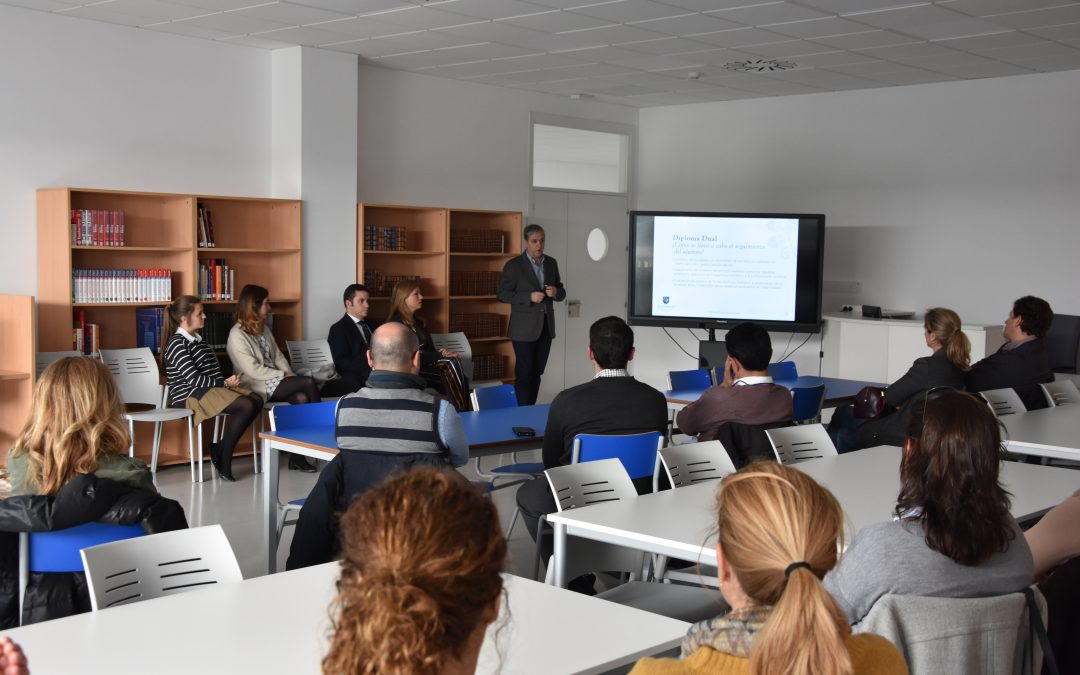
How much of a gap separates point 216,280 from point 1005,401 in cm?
533

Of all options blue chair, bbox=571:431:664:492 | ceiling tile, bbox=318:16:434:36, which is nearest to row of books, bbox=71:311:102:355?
ceiling tile, bbox=318:16:434:36

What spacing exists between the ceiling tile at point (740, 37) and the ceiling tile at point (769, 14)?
0.28 meters

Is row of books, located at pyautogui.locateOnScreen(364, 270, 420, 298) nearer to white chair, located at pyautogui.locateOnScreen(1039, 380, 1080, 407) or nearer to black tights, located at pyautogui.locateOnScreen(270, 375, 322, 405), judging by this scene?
black tights, located at pyautogui.locateOnScreen(270, 375, 322, 405)

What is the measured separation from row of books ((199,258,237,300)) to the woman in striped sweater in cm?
43

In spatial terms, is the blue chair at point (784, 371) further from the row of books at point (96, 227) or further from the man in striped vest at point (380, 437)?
the row of books at point (96, 227)

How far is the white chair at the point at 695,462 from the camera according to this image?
4.18m

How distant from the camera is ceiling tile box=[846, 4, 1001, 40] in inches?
262

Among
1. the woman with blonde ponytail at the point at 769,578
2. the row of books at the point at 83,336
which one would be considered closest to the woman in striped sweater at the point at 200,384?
the row of books at the point at 83,336

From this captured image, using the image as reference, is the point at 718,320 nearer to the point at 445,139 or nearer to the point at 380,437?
the point at 445,139

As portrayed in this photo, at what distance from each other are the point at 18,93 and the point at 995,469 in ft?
21.8

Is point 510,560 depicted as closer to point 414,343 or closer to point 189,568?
point 189,568

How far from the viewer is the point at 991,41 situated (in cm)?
760

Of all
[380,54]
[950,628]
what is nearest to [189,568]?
[950,628]

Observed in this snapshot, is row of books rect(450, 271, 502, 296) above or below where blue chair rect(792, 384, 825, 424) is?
above
